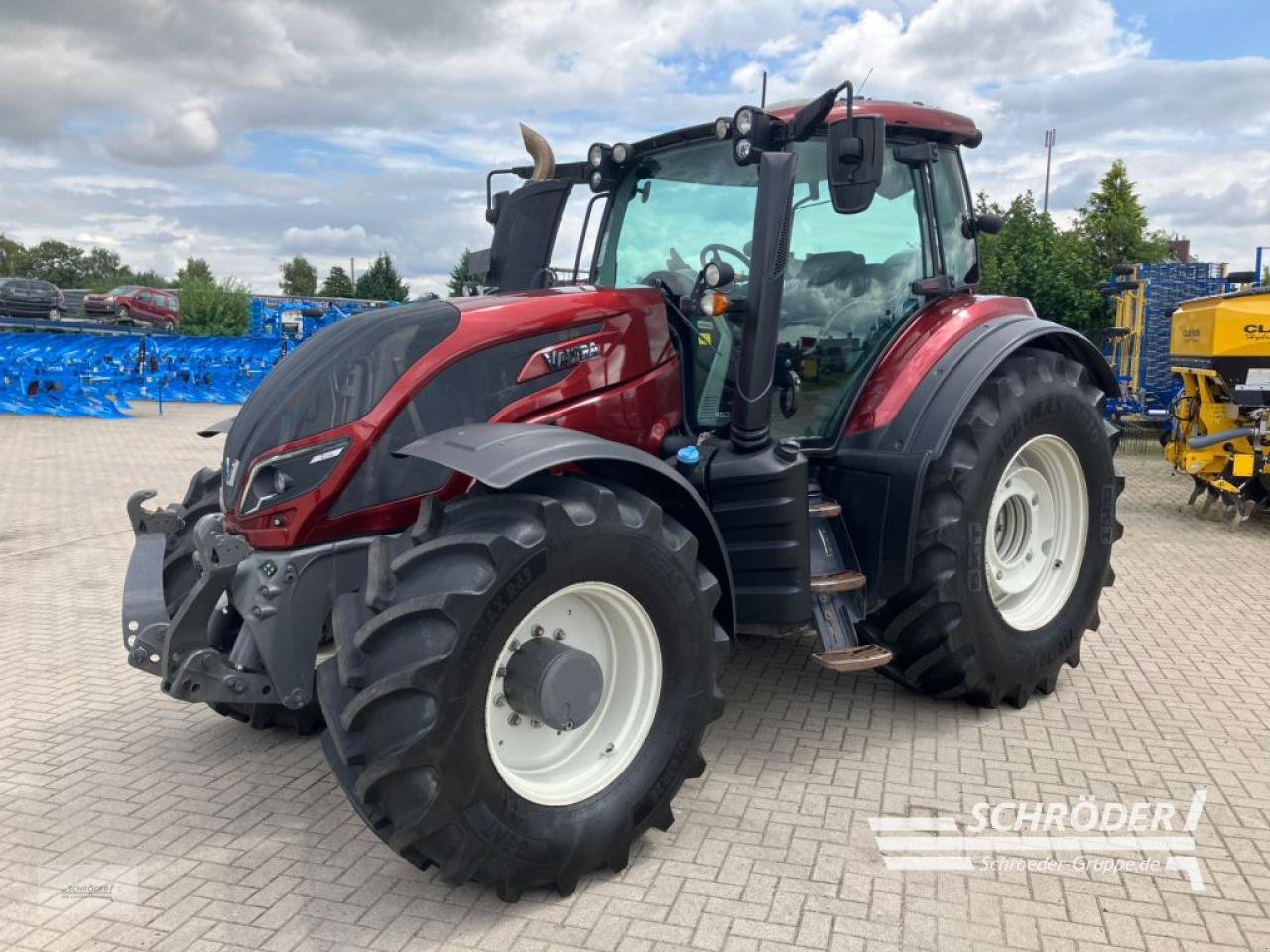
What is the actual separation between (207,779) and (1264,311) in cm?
859

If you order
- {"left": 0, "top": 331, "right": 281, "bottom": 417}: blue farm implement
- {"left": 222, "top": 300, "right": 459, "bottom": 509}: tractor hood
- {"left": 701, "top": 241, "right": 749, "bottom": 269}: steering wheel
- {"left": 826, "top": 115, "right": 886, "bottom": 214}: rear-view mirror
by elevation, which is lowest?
{"left": 0, "top": 331, "right": 281, "bottom": 417}: blue farm implement

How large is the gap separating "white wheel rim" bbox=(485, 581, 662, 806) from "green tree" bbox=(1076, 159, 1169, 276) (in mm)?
18326

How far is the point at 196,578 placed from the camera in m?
3.88

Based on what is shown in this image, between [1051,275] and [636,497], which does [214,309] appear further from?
[636,497]

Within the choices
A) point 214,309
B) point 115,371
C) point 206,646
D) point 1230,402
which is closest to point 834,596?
point 206,646

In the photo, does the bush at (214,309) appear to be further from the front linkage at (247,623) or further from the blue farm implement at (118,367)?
the front linkage at (247,623)

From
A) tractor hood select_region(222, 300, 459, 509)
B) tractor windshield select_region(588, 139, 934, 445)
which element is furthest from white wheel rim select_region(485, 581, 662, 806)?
tractor windshield select_region(588, 139, 934, 445)

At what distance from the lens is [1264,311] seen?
8.73 meters

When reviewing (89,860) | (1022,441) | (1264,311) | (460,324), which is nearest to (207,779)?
(89,860)

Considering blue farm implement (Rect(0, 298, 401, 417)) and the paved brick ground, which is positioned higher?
blue farm implement (Rect(0, 298, 401, 417))

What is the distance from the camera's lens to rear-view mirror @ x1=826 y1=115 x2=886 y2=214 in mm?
3535

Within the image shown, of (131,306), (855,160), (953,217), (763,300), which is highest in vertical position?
(855,160)

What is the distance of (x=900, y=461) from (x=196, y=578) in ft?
8.66

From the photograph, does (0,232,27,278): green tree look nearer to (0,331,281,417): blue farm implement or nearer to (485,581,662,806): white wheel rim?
Result: (0,331,281,417): blue farm implement
